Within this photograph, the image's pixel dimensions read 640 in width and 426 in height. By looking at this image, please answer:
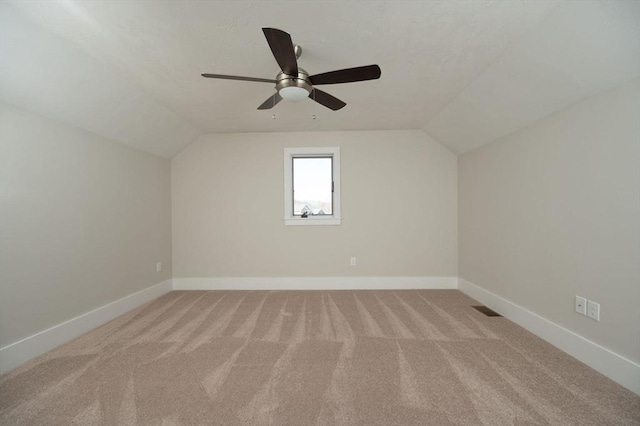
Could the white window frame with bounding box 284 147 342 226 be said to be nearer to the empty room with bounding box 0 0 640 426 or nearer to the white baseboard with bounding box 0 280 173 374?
the empty room with bounding box 0 0 640 426

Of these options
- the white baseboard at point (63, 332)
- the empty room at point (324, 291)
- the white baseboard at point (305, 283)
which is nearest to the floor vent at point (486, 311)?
the empty room at point (324, 291)

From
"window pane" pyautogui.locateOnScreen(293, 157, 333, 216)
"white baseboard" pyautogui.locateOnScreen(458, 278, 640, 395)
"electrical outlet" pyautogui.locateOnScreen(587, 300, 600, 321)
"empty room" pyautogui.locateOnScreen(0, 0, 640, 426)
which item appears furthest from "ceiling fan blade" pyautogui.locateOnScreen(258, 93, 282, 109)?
"white baseboard" pyautogui.locateOnScreen(458, 278, 640, 395)

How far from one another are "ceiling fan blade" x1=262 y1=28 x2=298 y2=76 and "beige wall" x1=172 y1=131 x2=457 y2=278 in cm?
200

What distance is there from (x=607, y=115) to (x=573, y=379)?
1860 mm

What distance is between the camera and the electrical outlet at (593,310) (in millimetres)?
1700

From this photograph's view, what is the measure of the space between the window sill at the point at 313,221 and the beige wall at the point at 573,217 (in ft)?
6.57

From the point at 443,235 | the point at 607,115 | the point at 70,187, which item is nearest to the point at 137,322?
the point at 70,187

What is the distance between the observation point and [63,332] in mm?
2080

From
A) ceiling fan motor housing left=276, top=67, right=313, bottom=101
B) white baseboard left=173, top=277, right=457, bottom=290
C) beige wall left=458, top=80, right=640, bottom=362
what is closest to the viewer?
beige wall left=458, top=80, right=640, bottom=362

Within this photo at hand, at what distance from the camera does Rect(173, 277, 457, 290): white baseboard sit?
351 cm

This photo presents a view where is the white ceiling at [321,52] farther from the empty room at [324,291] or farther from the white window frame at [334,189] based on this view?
the white window frame at [334,189]

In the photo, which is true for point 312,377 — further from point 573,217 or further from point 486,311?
point 573,217

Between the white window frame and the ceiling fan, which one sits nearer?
the ceiling fan

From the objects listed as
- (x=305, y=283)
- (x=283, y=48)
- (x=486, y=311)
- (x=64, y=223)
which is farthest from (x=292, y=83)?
(x=486, y=311)
